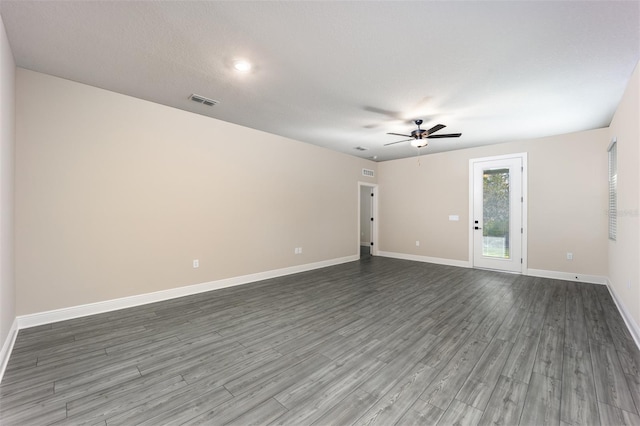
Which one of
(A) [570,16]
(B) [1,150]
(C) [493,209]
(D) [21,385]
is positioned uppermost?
(A) [570,16]

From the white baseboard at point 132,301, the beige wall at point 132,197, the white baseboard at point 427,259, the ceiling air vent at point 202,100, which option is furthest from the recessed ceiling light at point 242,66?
the white baseboard at point 427,259

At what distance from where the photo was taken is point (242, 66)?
9.12ft

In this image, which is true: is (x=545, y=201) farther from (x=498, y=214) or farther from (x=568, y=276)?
(x=568, y=276)

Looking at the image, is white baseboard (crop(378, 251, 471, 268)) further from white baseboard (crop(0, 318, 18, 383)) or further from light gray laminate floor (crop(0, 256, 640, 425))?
white baseboard (crop(0, 318, 18, 383))

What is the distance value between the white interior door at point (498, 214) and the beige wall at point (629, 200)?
171cm

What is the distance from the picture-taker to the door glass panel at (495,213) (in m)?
5.68

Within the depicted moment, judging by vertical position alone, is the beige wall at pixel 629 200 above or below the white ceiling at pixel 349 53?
below

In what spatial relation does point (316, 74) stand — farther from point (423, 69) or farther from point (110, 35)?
point (110, 35)

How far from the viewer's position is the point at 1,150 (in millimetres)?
2209

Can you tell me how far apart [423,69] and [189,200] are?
12.0 feet

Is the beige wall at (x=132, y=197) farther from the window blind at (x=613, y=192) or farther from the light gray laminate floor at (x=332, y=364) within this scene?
the window blind at (x=613, y=192)

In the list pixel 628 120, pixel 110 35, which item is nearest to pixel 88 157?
pixel 110 35

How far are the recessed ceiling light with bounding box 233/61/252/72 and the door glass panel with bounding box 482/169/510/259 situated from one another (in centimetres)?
555

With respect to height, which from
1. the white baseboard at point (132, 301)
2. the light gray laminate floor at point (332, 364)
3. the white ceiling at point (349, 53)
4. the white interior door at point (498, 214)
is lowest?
the light gray laminate floor at point (332, 364)
